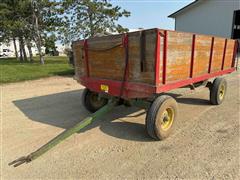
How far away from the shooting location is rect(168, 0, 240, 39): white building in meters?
16.5

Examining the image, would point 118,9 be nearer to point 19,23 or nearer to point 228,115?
point 19,23

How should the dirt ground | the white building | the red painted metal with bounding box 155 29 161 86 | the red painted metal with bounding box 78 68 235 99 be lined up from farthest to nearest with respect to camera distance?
the white building, the red painted metal with bounding box 78 68 235 99, the red painted metal with bounding box 155 29 161 86, the dirt ground

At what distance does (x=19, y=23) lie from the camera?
60.2 feet

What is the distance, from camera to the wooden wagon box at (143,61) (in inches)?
133

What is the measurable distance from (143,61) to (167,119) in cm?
123

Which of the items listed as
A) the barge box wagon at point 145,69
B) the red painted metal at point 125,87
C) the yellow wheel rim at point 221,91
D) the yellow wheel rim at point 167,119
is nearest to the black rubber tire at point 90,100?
the barge box wagon at point 145,69

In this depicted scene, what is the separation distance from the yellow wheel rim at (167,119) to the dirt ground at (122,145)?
0.20 m

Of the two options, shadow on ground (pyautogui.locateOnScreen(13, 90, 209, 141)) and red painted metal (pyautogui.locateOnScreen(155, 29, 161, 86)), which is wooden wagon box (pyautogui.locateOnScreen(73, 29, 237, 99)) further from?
shadow on ground (pyautogui.locateOnScreen(13, 90, 209, 141))

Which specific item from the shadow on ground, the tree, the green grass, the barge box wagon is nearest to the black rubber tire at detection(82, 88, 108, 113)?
the shadow on ground

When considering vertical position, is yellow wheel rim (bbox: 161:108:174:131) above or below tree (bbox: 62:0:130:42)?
below

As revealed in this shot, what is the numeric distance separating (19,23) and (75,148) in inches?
710

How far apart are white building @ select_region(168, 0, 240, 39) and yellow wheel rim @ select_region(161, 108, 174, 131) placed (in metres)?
15.4

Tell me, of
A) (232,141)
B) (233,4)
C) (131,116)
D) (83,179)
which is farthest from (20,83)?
(233,4)

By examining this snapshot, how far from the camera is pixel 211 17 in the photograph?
1761cm
